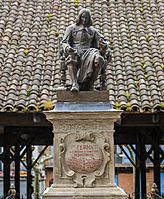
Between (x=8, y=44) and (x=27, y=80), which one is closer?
(x=27, y=80)

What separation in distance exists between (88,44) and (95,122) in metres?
1.29

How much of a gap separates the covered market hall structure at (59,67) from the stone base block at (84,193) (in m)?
3.58

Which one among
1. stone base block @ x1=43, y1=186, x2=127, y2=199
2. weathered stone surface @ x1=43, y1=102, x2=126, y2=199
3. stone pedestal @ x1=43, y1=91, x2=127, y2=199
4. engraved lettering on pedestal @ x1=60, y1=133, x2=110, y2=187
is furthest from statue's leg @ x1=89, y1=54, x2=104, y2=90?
stone base block @ x1=43, y1=186, x2=127, y2=199

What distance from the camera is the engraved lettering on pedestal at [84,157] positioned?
9602 millimetres

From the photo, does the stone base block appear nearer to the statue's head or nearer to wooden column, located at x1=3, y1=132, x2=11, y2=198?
the statue's head

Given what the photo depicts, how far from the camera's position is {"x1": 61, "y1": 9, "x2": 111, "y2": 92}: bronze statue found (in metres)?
9.87

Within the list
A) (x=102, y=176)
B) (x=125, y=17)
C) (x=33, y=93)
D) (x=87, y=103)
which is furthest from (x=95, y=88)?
(x=125, y=17)

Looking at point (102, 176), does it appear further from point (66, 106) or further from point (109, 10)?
point (109, 10)

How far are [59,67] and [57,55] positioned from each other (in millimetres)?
797

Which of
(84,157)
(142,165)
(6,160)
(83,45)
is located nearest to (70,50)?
(83,45)

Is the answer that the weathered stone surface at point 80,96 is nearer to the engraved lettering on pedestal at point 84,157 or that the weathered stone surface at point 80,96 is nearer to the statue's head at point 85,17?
the engraved lettering on pedestal at point 84,157

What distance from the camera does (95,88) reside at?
1021 cm

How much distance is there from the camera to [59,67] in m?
15.0

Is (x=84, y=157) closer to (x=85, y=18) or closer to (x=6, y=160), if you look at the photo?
(x=85, y=18)
